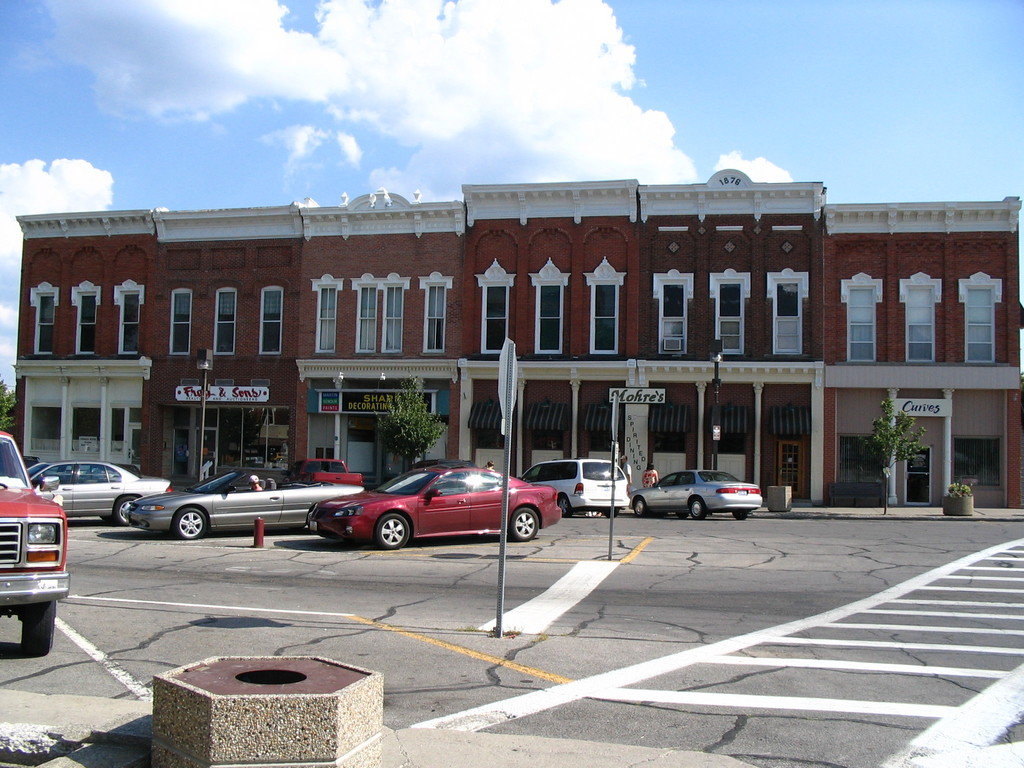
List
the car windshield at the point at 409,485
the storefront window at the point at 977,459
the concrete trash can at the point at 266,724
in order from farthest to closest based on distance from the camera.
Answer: the storefront window at the point at 977,459 < the car windshield at the point at 409,485 < the concrete trash can at the point at 266,724

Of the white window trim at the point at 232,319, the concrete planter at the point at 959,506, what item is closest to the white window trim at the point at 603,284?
the concrete planter at the point at 959,506

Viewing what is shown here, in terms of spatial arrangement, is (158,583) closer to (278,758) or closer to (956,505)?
(278,758)

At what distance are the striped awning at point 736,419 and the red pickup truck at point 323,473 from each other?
521 inches

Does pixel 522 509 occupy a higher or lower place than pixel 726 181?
lower

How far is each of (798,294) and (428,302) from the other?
13.3 meters

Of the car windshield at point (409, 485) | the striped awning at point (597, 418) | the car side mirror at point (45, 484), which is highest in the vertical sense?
the striped awning at point (597, 418)

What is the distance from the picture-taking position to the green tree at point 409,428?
97.7ft

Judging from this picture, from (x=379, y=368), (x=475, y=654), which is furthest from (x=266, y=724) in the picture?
(x=379, y=368)

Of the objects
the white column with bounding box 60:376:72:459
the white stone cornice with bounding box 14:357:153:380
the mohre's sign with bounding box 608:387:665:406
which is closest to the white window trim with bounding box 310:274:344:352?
the white stone cornice with bounding box 14:357:153:380

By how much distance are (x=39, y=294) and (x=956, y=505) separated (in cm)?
3540

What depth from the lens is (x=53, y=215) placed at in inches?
1454

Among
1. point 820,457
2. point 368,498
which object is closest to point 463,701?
point 368,498

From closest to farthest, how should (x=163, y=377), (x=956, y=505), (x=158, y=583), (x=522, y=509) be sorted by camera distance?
(x=158, y=583) < (x=522, y=509) < (x=956, y=505) < (x=163, y=377)

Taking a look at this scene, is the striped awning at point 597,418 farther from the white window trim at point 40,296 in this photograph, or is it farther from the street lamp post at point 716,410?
the white window trim at point 40,296
